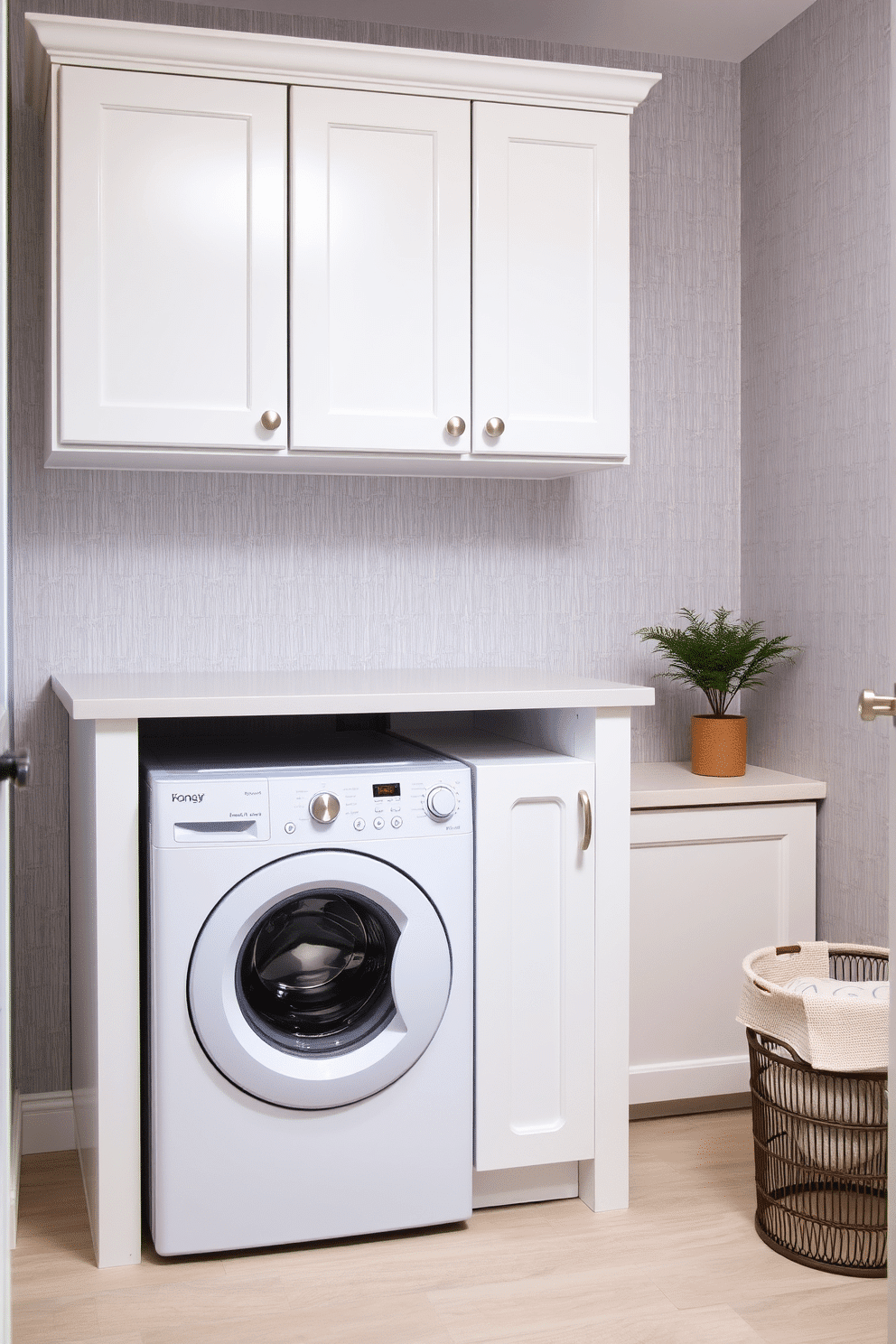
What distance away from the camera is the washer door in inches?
78.4

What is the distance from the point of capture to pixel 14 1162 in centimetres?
223

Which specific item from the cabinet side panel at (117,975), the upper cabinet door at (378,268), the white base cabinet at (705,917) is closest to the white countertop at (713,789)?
the white base cabinet at (705,917)

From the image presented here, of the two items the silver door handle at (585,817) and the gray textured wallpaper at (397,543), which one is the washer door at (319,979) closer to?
A: the silver door handle at (585,817)

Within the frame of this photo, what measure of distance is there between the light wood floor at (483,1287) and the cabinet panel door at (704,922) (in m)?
0.37

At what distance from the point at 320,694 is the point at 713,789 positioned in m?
0.98

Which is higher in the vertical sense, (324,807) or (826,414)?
(826,414)

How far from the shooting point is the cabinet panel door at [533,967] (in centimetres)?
216

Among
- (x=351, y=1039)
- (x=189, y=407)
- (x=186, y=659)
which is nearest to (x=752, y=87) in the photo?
(x=189, y=407)

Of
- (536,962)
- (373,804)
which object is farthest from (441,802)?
(536,962)

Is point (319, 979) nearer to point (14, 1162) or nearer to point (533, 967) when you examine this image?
point (533, 967)

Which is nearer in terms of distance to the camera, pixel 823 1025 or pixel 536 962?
pixel 823 1025

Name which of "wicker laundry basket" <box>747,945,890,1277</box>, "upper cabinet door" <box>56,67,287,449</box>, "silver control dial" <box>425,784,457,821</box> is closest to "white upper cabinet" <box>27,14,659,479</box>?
"upper cabinet door" <box>56,67,287,449</box>

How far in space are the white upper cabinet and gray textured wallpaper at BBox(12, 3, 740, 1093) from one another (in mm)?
220

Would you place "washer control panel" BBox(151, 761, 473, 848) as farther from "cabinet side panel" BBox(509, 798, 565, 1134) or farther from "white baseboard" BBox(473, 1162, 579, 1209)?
"white baseboard" BBox(473, 1162, 579, 1209)
